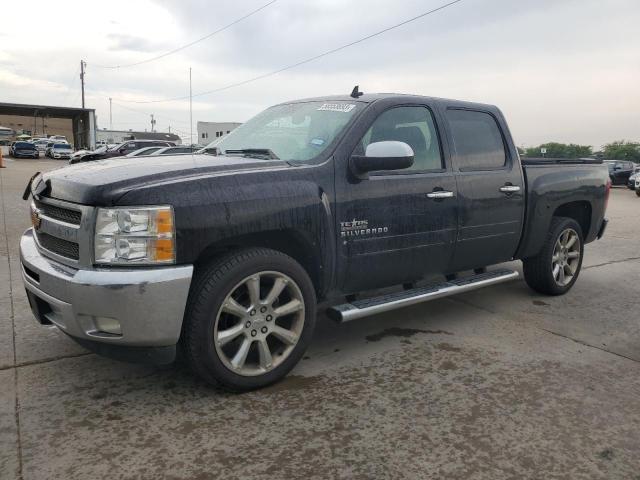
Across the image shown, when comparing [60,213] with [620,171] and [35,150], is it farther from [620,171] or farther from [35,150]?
[35,150]

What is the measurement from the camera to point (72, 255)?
2820 millimetres

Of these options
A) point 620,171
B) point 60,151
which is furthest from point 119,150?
point 620,171

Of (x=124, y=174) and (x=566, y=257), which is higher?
(x=124, y=174)

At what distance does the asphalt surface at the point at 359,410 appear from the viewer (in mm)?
2396

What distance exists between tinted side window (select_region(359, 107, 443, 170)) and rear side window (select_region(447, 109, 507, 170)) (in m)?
0.22

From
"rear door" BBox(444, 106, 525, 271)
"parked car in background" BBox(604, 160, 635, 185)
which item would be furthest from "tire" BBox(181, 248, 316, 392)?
"parked car in background" BBox(604, 160, 635, 185)

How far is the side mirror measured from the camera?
334 cm

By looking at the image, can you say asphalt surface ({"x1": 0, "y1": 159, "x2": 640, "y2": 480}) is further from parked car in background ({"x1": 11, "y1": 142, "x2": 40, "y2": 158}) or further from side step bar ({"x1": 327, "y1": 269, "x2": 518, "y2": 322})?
parked car in background ({"x1": 11, "y1": 142, "x2": 40, "y2": 158})

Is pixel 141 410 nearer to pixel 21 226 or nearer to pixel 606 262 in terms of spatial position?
pixel 606 262

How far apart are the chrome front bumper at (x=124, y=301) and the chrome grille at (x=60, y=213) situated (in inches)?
10.4

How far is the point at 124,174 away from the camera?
287 cm

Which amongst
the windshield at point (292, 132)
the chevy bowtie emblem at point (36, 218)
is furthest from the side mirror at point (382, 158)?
the chevy bowtie emblem at point (36, 218)

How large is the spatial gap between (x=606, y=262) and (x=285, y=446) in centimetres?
611

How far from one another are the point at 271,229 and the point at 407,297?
1.22 metres
